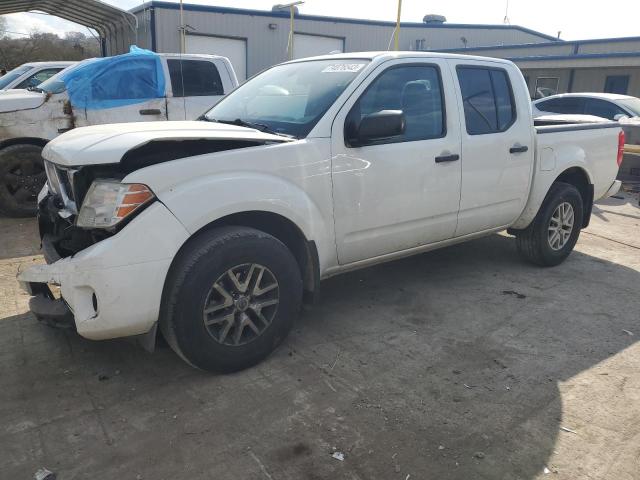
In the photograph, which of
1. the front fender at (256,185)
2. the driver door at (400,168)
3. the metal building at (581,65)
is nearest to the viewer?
the front fender at (256,185)

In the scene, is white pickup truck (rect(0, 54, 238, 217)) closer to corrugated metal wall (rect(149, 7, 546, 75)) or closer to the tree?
corrugated metal wall (rect(149, 7, 546, 75))

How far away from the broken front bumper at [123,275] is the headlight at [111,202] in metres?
0.07

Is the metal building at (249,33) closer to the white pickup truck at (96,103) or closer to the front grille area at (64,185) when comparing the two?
the white pickup truck at (96,103)

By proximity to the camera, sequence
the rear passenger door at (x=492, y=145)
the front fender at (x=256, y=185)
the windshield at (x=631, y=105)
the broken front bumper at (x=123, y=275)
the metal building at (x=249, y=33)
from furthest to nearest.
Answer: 1. the metal building at (x=249, y=33)
2. the windshield at (x=631, y=105)
3. the rear passenger door at (x=492, y=145)
4. the front fender at (x=256, y=185)
5. the broken front bumper at (x=123, y=275)

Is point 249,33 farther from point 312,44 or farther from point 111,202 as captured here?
point 111,202

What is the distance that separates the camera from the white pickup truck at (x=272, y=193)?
9.04 feet

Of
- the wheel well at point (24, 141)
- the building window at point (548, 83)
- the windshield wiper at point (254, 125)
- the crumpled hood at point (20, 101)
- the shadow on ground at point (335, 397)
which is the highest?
the building window at point (548, 83)

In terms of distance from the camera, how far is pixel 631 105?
1106 cm

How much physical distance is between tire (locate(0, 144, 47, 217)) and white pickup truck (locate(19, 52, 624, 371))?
379 centimetres

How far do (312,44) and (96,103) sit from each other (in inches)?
702

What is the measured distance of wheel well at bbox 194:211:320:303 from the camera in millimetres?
3271

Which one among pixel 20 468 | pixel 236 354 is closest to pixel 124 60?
pixel 236 354

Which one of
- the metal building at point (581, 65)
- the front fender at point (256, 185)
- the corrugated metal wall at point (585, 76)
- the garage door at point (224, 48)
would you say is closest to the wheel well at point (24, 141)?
the front fender at point (256, 185)

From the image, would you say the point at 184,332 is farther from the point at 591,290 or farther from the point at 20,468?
the point at 591,290
